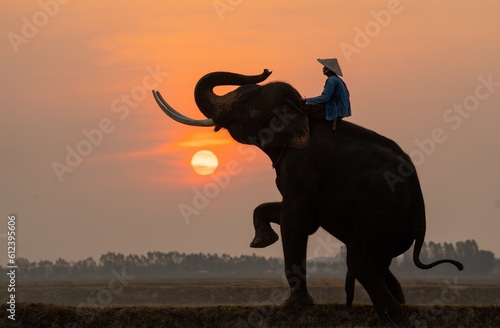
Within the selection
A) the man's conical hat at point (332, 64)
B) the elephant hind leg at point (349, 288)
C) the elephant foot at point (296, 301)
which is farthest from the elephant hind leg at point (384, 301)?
the man's conical hat at point (332, 64)

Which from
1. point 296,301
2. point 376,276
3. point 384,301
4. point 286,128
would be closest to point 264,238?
point 296,301

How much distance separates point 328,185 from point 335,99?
1484 mm

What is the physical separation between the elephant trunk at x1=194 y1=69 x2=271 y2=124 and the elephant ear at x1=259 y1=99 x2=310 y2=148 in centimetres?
84

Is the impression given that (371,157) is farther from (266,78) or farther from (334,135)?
(266,78)

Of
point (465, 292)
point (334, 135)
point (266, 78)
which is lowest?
point (465, 292)

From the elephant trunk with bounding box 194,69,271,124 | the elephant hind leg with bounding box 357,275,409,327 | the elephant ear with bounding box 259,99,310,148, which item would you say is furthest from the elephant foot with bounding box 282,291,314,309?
the elephant trunk with bounding box 194,69,271,124

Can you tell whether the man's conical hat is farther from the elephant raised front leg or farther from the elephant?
the elephant raised front leg

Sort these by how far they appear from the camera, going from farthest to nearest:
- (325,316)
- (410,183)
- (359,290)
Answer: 1. (359,290)
2. (325,316)
3. (410,183)

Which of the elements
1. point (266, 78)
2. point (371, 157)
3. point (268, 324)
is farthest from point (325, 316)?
point (266, 78)

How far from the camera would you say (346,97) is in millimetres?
14406

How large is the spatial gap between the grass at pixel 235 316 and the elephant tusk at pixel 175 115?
329cm

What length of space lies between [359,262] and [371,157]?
167 cm

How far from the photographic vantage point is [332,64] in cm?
1455

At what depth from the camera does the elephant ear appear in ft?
47.2
